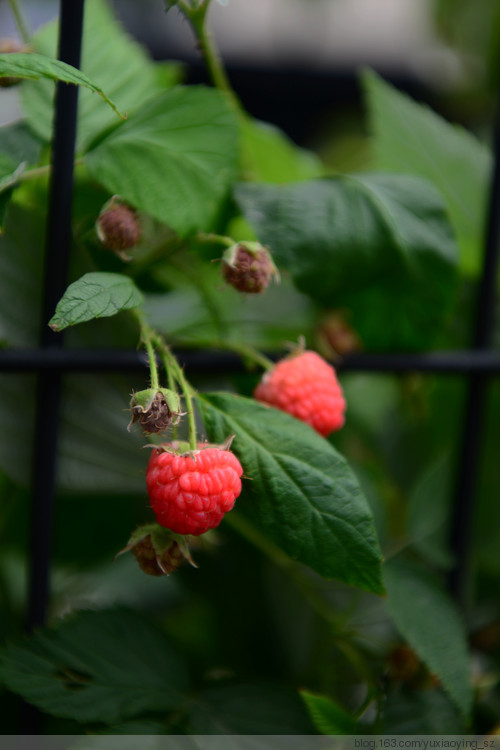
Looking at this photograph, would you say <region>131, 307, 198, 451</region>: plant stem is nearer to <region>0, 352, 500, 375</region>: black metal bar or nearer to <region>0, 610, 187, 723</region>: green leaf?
<region>0, 352, 500, 375</region>: black metal bar

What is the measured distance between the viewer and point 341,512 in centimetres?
37

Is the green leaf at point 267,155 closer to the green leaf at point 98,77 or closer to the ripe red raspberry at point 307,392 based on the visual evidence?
the green leaf at point 98,77

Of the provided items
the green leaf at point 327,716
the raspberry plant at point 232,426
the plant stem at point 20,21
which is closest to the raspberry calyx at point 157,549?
the raspberry plant at point 232,426

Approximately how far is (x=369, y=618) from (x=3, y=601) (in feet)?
0.89

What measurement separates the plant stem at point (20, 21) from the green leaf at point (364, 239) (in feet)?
0.57

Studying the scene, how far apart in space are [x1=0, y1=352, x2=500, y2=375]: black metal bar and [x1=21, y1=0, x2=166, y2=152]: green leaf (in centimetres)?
13

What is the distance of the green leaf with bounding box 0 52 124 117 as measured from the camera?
319 mm

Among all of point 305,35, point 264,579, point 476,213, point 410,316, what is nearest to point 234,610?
point 264,579

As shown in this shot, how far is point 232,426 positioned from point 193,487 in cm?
5

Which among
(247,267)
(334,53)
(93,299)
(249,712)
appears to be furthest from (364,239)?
(334,53)

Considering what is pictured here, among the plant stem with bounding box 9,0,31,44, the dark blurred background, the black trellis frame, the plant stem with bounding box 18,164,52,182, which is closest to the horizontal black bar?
the black trellis frame

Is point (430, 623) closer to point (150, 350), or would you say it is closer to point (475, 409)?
point (475, 409)

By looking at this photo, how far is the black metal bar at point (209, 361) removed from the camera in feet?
1.38

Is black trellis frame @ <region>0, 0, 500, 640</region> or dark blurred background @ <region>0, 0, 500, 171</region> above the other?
black trellis frame @ <region>0, 0, 500, 640</region>
